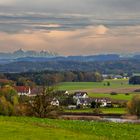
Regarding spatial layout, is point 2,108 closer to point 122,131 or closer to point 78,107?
point 122,131

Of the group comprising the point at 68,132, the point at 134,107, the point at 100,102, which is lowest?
the point at 68,132

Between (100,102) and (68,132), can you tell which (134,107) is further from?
(68,132)

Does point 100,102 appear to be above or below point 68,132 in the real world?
above

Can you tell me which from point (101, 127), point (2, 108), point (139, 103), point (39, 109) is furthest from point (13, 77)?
point (101, 127)

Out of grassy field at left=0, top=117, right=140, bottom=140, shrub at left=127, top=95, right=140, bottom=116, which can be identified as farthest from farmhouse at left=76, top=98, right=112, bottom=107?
grassy field at left=0, top=117, right=140, bottom=140

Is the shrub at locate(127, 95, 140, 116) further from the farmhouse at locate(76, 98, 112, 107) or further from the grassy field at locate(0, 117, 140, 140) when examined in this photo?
the grassy field at locate(0, 117, 140, 140)

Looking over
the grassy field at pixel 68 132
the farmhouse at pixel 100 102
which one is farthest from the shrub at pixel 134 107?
the grassy field at pixel 68 132

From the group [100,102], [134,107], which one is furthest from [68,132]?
[100,102]

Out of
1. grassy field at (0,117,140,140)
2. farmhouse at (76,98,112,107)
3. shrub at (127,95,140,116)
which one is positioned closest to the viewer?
grassy field at (0,117,140,140)

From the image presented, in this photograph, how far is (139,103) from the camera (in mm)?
89375

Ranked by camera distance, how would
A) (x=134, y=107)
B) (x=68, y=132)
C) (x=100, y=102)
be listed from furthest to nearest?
(x=100, y=102), (x=134, y=107), (x=68, y=132)

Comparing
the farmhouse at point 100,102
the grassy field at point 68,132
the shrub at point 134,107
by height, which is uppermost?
the farmhouse at point 100,102

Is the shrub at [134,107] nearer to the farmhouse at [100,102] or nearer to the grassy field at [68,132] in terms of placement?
the farmhouse at [100,102]

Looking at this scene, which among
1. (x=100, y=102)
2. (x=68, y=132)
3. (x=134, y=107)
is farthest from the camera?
(x=100, y=102)
